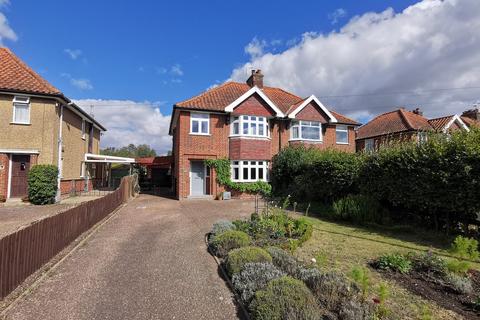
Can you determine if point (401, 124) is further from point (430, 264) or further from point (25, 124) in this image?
point (25, 124)

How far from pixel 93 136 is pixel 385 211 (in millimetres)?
24984

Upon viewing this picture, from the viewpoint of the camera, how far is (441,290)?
4969 mm

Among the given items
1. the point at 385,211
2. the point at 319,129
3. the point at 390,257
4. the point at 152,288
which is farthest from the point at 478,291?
the point at 319,129

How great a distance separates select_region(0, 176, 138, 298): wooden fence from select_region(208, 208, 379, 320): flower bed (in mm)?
3700

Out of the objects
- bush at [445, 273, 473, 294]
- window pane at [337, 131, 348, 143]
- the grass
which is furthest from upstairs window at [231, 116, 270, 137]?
bush at [445, 273, 473, 294]

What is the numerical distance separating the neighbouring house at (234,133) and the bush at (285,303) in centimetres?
1518

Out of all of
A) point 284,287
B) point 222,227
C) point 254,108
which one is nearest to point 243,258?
point 284,287

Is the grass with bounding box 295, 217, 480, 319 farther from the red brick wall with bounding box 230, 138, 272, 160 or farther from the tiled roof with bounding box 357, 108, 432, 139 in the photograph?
the tiled roof with bounding box 357, 108, 432, 139

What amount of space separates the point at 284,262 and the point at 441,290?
265cm

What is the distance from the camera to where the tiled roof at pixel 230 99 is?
19.3 meters

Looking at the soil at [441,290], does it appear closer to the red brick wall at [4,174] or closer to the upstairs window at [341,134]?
the red brick wall at [4,174]

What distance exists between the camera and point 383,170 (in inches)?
441

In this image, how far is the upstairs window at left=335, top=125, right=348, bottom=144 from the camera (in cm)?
2353

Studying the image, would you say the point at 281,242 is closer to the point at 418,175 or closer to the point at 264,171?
the point at 418,175
